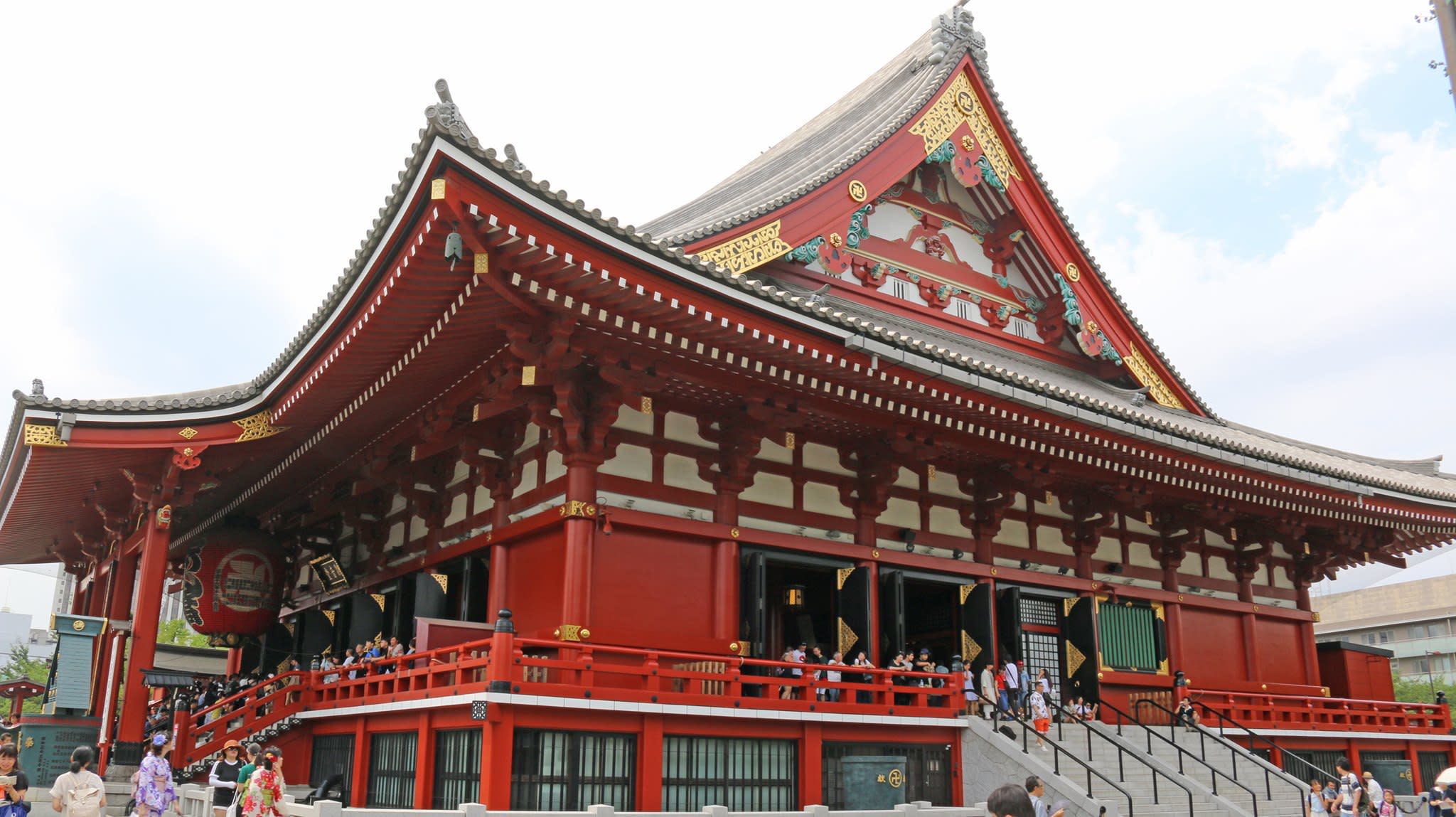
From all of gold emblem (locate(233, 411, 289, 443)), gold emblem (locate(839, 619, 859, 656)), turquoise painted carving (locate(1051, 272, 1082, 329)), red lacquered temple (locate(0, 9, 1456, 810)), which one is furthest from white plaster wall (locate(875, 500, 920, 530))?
gold emblem (locate(233, 411, 289, 443))

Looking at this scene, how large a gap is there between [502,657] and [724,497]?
4423 mm

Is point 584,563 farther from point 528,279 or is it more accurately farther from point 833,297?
point 833,297

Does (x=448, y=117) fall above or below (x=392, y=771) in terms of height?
above

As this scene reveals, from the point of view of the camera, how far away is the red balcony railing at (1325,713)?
62.3 feet

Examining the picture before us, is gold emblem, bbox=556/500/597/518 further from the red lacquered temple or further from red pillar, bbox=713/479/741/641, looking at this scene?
red pillar, bbox=713/479/741/641

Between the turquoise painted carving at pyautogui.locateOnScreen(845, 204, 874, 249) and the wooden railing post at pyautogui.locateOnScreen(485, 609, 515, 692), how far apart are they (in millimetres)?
9450

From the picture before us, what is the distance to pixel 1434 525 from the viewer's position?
21250mm

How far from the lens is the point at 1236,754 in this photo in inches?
666

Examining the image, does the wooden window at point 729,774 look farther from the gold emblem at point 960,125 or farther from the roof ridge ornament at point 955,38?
the roof ridge ornament at point 955,38

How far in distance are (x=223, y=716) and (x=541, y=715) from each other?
6154mm

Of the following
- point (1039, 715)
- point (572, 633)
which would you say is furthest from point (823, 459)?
point (572, 633)

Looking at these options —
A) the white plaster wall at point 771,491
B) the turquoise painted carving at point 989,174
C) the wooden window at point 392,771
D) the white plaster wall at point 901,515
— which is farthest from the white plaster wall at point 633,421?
the turquoise painted carving at point 989,174

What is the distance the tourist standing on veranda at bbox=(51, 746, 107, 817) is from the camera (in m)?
9.38

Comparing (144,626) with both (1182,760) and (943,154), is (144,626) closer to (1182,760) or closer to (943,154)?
(943,154)
